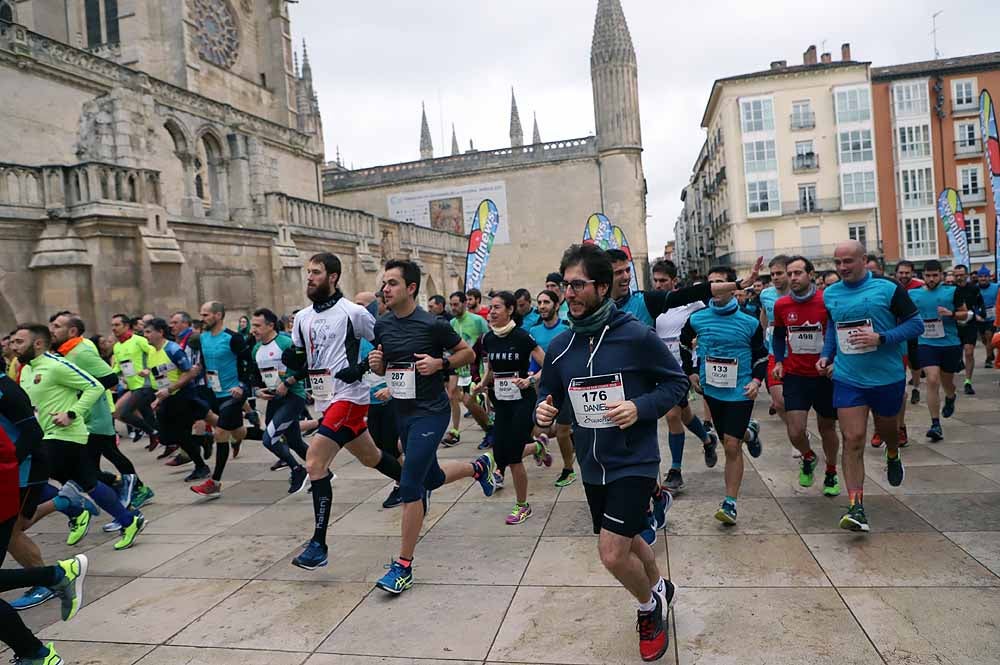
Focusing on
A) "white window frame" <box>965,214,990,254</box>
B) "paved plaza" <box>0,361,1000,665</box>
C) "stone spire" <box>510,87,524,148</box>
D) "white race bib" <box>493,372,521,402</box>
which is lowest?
"paved plaza" <box>0,361,1000,665</box>

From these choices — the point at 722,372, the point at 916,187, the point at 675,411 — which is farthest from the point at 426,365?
the point at 916,187

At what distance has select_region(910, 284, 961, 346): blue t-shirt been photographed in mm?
8797

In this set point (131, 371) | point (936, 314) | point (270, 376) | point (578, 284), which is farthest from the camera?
point (131, 371)

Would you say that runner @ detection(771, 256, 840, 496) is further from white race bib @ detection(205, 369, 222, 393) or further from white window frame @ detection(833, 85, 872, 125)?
white window frame @ detection(833, 85, 872, 125)

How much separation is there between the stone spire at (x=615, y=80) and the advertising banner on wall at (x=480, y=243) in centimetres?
2775

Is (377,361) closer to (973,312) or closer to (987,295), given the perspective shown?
(973,312)

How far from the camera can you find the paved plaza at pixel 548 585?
361 cm

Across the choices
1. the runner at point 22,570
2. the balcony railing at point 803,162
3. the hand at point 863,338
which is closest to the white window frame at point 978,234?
the balcony railing at point 803,162

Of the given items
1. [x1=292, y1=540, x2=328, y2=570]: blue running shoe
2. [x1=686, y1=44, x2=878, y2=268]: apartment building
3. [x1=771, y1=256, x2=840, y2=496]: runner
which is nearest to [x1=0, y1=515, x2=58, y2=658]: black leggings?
[x1=292, y1=540, x2=328, y2=570]: blue running shoe

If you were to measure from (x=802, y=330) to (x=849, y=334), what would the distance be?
2.62 feet

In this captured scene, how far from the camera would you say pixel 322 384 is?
550 cm

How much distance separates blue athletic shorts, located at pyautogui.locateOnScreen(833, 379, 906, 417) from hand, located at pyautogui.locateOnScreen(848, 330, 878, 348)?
33 centimetres

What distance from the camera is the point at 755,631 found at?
3.64 m

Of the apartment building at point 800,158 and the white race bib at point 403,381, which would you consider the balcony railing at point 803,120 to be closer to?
the apartment building at point 800,158
